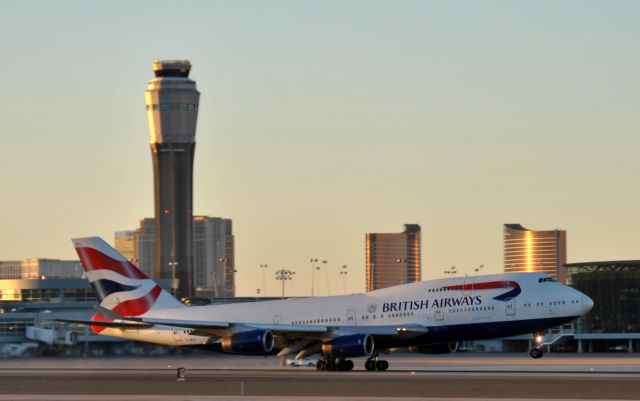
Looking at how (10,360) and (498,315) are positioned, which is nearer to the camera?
(498,315)

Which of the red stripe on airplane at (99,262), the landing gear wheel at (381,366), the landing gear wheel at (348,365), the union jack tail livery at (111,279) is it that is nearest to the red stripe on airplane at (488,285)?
the landing gear wheel at (381,366)

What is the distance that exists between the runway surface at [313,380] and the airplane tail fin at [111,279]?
4036 mm

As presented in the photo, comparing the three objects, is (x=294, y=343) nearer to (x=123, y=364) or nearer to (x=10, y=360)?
(x=123, y=364)

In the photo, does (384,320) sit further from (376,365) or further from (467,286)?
(467,286)

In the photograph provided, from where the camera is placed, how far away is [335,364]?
286ft

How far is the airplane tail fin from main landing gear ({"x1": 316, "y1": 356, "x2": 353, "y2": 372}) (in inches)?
585

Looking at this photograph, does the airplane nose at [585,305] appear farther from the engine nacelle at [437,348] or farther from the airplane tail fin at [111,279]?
the airplane tail fin at [111,279]

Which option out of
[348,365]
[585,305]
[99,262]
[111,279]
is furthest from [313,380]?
[99,262]

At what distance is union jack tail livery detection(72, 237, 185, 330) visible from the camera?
95.1 m

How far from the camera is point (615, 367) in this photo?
9100 centimetres

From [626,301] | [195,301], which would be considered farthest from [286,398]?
[626,301]

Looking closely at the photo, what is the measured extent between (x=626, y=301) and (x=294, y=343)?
86.6 m

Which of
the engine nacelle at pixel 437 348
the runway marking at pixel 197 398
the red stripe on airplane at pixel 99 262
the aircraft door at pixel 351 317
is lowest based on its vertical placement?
the runway marking at pixel 197 398

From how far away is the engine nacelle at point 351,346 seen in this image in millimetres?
85438
